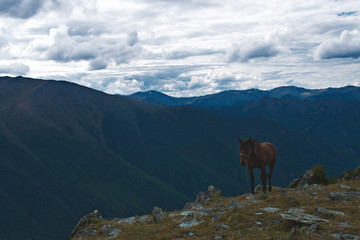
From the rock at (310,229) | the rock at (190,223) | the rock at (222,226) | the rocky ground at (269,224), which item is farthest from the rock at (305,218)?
the rock at (190,223)

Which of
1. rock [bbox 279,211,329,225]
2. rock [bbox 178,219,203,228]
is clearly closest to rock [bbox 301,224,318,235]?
rock [bbox 279,211,329,225]

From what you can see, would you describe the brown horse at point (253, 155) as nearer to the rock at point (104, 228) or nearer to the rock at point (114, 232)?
the rock at point (114, 232)

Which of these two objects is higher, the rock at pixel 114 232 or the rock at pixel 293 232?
the rock at pixel 293 232

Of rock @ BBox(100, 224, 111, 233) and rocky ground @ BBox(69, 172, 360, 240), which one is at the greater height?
rocky ground @ BBox(69, 172, 360, 240)

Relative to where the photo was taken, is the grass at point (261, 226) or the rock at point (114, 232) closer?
the grass at point (261, 226)

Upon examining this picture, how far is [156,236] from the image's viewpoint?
15.0m

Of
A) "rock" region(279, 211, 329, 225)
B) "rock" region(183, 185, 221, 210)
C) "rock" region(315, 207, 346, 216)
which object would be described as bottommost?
"rock" region(183, 185, 221, 210)

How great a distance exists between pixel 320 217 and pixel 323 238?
3458 mm

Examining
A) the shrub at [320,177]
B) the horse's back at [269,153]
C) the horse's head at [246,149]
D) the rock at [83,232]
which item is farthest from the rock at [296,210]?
the shrub at [320,177]

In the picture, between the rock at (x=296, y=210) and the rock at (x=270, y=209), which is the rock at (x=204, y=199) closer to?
the rock at (x=270, y=209)

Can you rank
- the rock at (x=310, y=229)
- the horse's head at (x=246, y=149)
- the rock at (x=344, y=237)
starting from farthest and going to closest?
the horse's head at (x=246, y=149) → the rock at (x=310, y=229) → the rock at (x=344, y=237)

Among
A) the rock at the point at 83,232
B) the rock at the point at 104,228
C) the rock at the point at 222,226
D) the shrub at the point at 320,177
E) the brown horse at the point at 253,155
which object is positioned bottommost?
the shrub at the point at 320,177

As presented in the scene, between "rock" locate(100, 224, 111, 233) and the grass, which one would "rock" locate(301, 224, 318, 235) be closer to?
the grass

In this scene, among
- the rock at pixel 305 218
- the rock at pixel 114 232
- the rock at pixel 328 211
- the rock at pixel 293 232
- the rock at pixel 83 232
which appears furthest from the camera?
the rock at pixel 83 232
